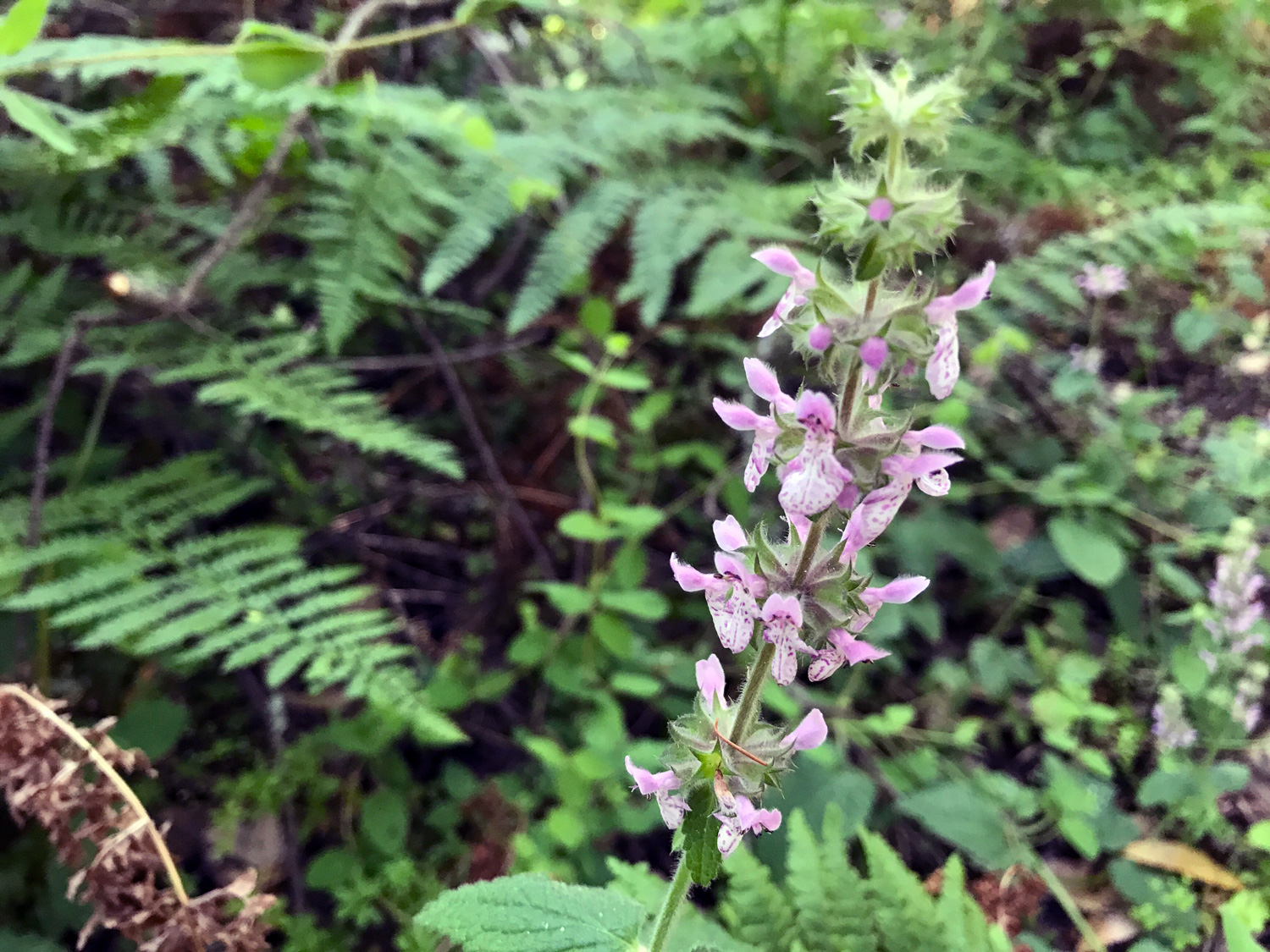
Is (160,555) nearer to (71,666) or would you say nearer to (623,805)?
(71,666)

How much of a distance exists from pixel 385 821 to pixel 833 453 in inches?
76.2

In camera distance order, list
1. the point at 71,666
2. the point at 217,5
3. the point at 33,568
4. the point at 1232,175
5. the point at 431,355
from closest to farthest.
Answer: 1. the point at 33,568
2. the point at 71,666
3. the point at 431,355
4. the point at 217,5
5. the point at 1232,175

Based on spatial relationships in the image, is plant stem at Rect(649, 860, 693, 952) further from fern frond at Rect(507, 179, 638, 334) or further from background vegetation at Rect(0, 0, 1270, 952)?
fern frond at Rect(507, 179, 638, 334)

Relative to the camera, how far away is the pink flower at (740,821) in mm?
1098

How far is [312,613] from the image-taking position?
2281 mm

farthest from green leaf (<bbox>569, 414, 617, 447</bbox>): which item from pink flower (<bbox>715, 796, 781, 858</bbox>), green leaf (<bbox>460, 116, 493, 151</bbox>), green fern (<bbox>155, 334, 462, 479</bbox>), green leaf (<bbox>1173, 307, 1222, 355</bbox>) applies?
green leaf (<bbox>1173, 307, 1222, 355</bbox>)

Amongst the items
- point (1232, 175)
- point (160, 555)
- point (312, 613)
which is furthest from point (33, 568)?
point (1232, 175)

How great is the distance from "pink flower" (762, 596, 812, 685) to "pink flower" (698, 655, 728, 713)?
0.53ft

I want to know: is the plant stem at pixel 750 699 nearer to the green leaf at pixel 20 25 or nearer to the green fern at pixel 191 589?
the green fern at pixel 191 589

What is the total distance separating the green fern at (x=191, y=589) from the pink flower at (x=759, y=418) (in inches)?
45.5

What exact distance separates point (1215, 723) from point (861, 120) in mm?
2994

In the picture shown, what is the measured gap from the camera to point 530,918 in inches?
51.0

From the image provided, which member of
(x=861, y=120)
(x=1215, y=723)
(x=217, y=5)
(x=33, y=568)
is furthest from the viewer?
A: (x=217, y=5)

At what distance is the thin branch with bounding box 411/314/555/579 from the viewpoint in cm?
292
